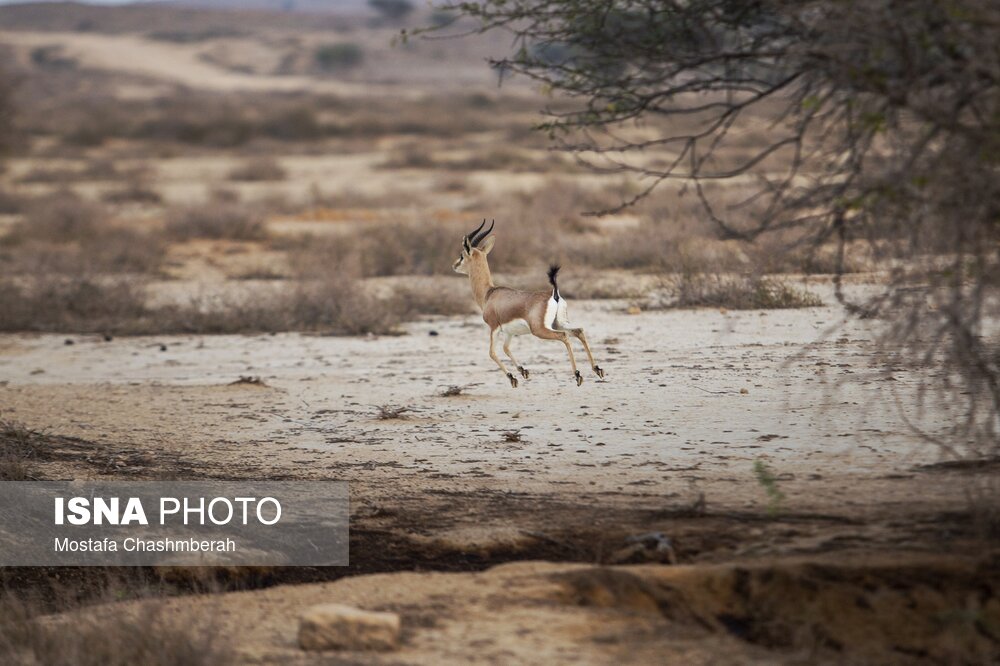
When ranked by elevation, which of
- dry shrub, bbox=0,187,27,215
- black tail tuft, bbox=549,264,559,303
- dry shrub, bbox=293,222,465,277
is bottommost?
black tail tuft, bbox=549,264,559,303

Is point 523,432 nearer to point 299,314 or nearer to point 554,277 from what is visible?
point 554,277

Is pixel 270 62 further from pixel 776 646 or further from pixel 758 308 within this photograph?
pixel 776 646

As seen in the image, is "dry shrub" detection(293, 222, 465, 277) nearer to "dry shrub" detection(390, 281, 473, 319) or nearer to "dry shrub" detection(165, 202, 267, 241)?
"dry shrub" detection(390, 281, 473, 319)

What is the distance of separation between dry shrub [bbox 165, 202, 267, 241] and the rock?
14484 mm

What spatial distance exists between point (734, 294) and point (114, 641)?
826 centimetres

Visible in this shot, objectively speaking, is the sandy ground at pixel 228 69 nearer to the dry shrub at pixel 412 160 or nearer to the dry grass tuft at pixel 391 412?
the dry shrub at pixel 412 160

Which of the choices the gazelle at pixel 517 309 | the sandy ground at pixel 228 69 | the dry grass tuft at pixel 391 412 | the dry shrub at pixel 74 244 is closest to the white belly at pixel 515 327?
the gazelle at pixel 517 309

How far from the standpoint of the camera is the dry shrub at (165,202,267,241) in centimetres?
1856

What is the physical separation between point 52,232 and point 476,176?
11180 mm

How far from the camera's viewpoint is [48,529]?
6438 mm

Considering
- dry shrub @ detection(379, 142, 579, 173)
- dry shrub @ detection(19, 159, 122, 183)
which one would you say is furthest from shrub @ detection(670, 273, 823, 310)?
dry shrub @ detection(19, 159, 122, 183)

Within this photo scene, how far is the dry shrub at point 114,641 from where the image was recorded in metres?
4.46

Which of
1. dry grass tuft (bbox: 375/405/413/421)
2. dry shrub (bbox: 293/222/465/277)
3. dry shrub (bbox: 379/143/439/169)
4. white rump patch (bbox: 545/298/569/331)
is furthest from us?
dry shrub (bbox: 379/143/439/169)

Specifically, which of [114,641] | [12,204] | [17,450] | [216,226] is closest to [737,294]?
[17,450]
